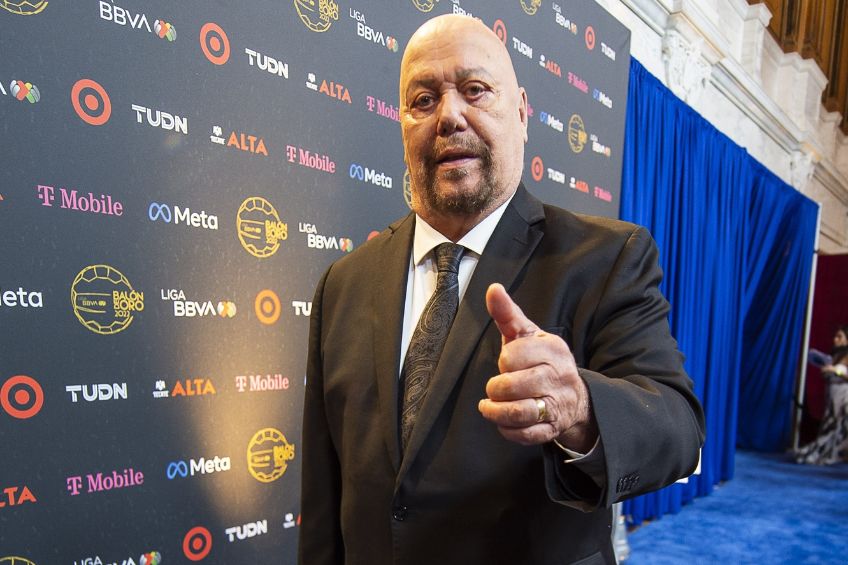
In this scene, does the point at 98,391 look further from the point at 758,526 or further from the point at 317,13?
the point at 758,526

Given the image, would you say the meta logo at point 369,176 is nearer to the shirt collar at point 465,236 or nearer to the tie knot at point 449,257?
the shirt collar at point 465,236

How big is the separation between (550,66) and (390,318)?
273cm

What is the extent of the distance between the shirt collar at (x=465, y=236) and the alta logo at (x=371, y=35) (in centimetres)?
142

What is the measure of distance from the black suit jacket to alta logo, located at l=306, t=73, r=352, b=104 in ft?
4.06

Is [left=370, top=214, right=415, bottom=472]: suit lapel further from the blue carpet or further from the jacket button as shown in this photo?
the blue carpet

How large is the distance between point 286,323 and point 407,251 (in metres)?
1.02

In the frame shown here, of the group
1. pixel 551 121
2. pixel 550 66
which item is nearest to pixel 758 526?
pixel 551 121

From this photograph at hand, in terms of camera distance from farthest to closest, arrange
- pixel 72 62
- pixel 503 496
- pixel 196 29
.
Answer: pixel 196 29
pixel 72 62
pixel 503 496

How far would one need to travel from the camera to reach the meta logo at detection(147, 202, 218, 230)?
1.85m

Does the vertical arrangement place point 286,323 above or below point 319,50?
below

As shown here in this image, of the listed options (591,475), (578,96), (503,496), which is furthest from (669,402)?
(578,96)

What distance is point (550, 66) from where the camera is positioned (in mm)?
3494

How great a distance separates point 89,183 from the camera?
1.71m

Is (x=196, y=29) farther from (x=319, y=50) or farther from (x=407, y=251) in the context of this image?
(x=407, y=251)
